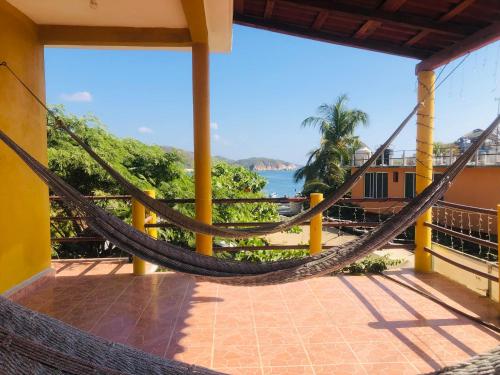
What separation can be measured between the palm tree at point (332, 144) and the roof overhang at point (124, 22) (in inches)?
440

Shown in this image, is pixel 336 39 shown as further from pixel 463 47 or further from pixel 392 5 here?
pixel 463 47

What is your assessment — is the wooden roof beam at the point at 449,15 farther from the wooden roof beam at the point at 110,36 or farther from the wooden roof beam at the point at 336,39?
the wooden roof beam at the point at 110,36

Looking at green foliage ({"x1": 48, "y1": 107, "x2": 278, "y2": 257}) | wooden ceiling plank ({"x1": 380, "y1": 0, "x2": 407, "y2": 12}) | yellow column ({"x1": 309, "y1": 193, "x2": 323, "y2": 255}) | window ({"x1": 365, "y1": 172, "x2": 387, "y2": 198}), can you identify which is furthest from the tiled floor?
Result: window ({"x1": 365, "y1": 172, "x2": 387, "y2": 198})

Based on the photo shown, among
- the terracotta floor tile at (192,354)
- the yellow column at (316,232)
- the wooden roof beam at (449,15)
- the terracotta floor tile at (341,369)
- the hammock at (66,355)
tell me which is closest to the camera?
the hammock at (66,355)

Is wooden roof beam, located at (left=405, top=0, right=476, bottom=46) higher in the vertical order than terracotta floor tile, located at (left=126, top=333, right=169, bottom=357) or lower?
higher

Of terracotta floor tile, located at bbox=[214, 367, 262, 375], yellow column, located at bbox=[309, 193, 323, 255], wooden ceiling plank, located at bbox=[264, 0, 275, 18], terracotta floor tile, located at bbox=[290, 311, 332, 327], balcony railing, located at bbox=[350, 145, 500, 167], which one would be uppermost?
wooden ceiling plank, located at bbox=[264, 0, 275, 18]

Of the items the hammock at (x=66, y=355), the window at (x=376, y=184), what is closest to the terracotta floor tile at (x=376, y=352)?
the hammock at (x=66, y=355)

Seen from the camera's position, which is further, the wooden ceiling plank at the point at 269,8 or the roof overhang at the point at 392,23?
the wooden ceiling plank at the point at 269,8

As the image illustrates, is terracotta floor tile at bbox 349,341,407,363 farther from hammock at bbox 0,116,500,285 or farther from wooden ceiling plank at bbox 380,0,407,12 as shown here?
wooden ceiling plank at bbox 380,0,407,12

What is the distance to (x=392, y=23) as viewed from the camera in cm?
245

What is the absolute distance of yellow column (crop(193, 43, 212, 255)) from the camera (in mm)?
2947

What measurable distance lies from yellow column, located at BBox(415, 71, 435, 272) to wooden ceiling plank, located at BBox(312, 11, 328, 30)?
3.00ft

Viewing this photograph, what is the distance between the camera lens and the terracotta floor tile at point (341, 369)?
168 centimetres

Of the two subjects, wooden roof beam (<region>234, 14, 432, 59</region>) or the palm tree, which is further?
→ the palm tree
